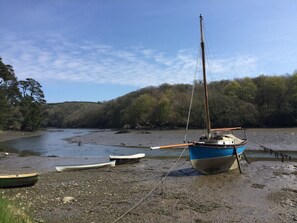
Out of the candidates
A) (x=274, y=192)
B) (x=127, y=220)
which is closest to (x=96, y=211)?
(x=127, y=220)

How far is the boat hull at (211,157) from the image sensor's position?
21.3 m

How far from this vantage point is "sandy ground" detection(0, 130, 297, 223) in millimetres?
12859

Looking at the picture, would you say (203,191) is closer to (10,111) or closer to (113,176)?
(113,176)

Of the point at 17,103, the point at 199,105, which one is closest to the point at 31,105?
the point at 17,103

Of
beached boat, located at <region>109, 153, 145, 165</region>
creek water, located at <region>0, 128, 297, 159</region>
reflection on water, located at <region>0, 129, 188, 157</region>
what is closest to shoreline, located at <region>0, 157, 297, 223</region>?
beached boat, located at <region>109, 153, 145, 165</region>

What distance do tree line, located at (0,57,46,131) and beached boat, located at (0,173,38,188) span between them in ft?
210

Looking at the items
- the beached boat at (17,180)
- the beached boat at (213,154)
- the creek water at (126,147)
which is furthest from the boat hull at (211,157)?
the creek water at (126,147)

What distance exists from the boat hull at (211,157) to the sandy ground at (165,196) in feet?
1.87

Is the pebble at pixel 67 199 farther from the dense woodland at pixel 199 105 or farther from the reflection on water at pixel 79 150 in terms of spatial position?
the dense woodland at pixel 199 105

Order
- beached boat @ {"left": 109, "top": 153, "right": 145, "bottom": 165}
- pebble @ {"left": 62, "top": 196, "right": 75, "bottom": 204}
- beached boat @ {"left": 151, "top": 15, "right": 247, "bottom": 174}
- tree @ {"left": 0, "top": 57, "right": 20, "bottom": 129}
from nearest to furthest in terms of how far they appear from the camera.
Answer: pebble @ {"left": 62, "top": 196, "right": 75, "bottom": 204} → beached boat @ {"left": 151, "top": 15, "right": 247, "bottom": 174} → beached boat @ {"left": 109, "top": 153, "right": 145, "bottom": 165} → tree @ {"left": 0, "top": 57, "right": 20, "bottom": 129}

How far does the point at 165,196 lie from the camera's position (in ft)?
52.3

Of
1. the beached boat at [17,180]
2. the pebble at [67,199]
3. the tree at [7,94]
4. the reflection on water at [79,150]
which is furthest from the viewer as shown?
the tree at [7,94]

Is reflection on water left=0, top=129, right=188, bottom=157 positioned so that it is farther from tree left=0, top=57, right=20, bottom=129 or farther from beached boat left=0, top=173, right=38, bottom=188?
tree left=0, top=57, right=20, bottom=129

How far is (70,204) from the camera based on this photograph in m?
14.6
